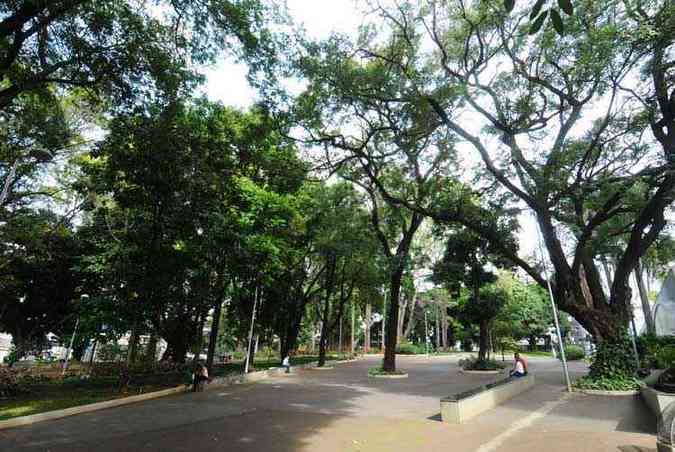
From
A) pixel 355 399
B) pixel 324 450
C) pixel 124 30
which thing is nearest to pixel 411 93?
pixel 124 30

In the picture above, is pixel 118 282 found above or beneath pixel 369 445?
above

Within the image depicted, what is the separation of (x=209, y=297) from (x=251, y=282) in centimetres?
291

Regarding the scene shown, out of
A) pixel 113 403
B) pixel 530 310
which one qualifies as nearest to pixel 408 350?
pixel 530 310

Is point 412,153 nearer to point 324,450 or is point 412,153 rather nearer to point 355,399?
point 355,399

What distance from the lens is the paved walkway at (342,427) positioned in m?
6.84

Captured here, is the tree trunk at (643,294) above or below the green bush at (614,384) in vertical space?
above

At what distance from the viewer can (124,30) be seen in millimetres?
8914

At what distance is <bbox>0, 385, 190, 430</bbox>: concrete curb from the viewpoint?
8889mm

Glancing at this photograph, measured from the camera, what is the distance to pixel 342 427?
27.1 ft

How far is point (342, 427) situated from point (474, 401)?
326 centimetres

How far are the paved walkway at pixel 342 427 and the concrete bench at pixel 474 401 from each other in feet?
0.82

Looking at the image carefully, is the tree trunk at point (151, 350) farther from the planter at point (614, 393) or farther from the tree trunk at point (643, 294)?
the tree trunk at point (643, 294)

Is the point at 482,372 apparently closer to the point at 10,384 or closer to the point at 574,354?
the point at 574,354

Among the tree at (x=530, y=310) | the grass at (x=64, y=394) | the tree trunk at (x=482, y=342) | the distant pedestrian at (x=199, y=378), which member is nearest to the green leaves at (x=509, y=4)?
the grass at (x=64, y=394)
